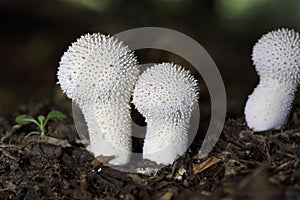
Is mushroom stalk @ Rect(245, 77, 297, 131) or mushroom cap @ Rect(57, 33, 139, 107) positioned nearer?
mushroom cap @ Rect(57, 33, 139, 107)

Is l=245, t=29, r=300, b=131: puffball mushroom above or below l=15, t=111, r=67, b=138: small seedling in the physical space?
above

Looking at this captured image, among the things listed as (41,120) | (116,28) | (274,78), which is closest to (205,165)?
(274,78)

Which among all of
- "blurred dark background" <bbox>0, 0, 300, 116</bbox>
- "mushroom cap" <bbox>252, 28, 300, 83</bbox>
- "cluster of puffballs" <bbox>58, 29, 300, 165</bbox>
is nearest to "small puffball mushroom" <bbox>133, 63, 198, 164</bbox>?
"cluster of puffballs" <bbox>58, 29, 300, 165</bbox>

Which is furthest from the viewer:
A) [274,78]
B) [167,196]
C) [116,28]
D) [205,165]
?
[116,28]

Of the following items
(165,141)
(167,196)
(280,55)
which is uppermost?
(280,55)

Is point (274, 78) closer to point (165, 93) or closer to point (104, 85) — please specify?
point (165, 93)

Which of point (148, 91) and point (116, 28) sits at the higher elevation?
point (116, 28)

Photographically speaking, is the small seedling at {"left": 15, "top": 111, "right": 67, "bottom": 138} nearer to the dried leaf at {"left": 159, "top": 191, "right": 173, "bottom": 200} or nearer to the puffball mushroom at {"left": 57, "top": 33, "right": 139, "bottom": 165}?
the puffball mushroom at {"left": 57, "top": 33, "right": 139, "bottom": 165}

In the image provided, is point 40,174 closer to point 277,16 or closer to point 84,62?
point 84,62
